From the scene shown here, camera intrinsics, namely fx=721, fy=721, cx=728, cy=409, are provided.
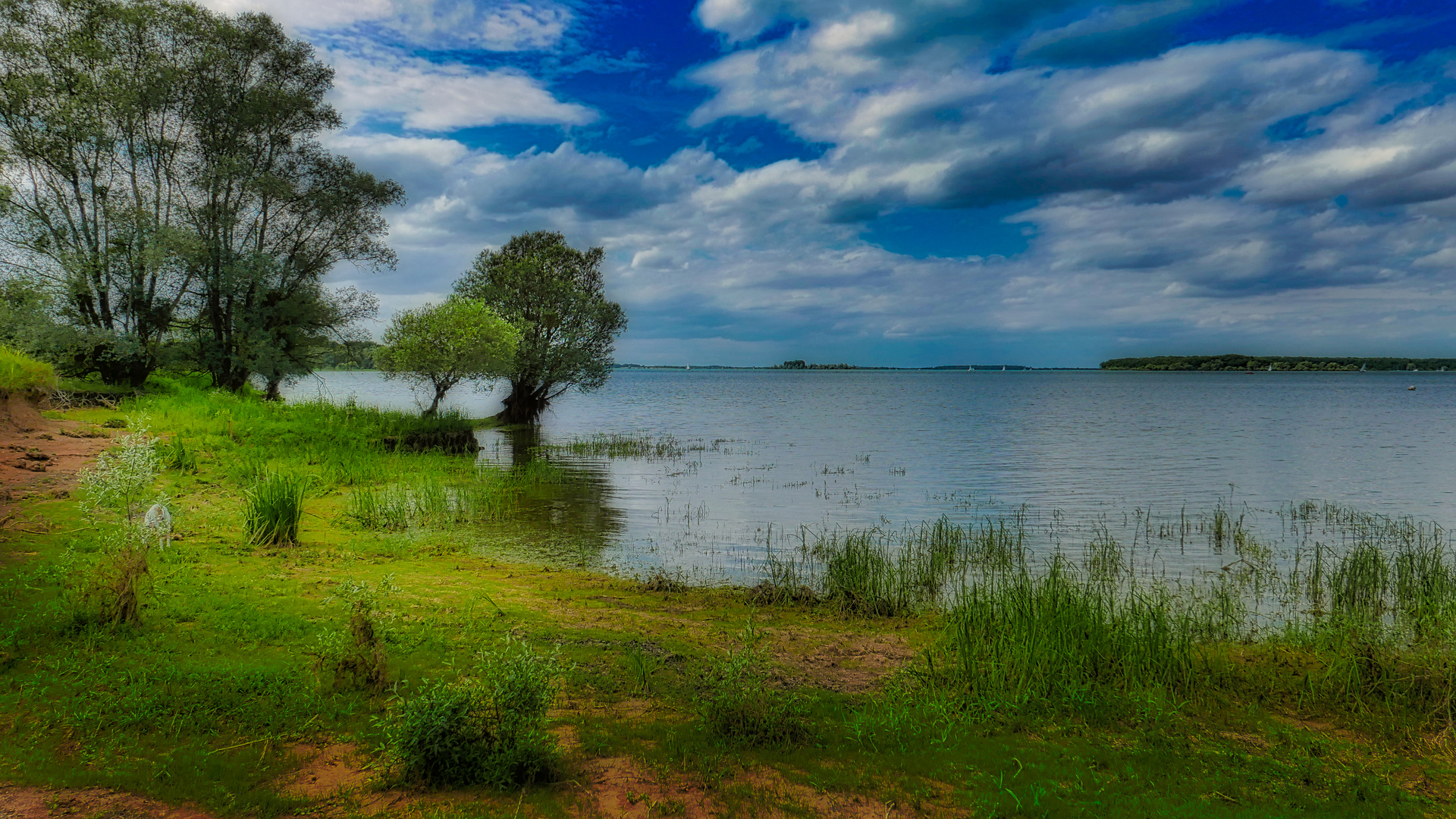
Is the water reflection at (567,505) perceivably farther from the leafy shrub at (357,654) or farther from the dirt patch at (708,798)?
the dirt patch at (708,798)

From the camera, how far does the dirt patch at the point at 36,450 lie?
1369cm

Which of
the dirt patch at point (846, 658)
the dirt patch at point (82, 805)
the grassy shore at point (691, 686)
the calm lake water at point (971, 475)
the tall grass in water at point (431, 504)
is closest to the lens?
the dirt patch at point (82, 805)

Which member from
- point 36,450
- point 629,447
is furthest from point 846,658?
point 629,447

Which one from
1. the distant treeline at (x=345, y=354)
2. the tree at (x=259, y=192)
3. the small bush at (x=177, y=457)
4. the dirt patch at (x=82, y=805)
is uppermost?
the tree at (x=259, y=192)

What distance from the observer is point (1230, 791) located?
591cm

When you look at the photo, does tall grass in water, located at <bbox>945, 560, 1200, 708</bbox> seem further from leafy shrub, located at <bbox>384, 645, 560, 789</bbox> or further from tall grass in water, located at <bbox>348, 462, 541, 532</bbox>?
tall grass in water, located at <bbox>348, 462, 541, 532</bbox>

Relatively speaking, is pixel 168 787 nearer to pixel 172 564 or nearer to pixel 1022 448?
pixel 172 564

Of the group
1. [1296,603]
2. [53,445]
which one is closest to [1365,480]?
[1296,603]

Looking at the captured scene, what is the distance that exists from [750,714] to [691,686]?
1.44 meters

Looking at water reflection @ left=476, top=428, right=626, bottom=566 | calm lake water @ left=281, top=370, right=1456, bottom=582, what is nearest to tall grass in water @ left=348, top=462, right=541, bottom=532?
water reflection @ left=476, top=428, right=626, bottom=566

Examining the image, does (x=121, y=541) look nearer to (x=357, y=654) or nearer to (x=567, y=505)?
(x=357, y=654)

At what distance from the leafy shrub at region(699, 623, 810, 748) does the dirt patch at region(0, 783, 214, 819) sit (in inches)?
154

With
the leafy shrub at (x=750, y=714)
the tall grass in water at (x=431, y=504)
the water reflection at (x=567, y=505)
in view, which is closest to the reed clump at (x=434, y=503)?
the tall grass in water at (x=431, y=504)

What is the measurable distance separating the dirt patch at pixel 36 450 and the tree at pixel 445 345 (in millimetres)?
14901
